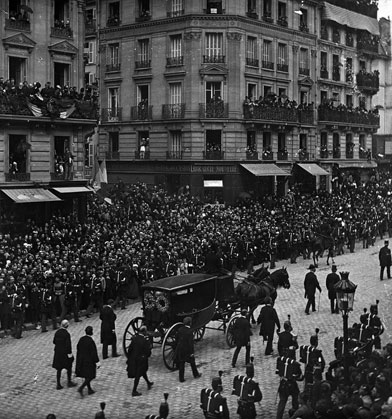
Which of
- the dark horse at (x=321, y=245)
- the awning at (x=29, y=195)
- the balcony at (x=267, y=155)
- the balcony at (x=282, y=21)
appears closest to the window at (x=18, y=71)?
the awning at (x=29, y=195)

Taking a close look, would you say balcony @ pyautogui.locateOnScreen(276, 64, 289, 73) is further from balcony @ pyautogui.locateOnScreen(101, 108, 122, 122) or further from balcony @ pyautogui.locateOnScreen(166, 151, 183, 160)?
balcony @ pyautogui.locateOnScreen(101, 108, 122, 122)

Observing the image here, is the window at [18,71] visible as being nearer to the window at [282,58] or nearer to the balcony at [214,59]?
the balcony at [214,59]

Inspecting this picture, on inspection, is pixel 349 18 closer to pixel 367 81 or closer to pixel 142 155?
pixel 367 81

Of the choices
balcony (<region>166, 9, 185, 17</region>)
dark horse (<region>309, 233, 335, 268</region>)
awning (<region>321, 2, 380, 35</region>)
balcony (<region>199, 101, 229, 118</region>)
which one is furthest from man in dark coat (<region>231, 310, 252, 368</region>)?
awning (<region>321, 2, 380, 35</region>)

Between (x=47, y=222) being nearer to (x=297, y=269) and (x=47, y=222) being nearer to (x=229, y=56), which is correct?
(x=297, y=269)

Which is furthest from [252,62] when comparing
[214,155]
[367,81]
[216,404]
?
[216,404]

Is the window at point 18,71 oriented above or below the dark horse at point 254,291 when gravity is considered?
above

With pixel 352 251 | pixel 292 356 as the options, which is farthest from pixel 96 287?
pixel 352 251
